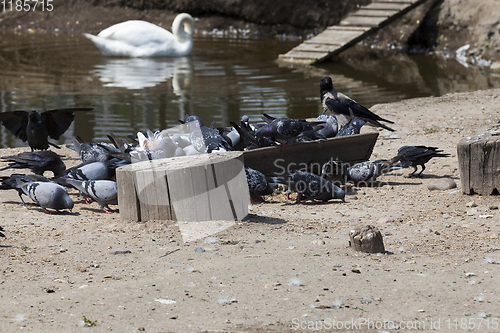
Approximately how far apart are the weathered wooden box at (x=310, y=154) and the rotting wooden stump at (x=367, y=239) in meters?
2.00

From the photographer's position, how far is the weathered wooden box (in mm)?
6070

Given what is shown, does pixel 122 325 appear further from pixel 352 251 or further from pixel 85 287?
pixel 352 251

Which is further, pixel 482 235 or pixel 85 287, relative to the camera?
pixel 482 235

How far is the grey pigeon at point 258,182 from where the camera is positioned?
5508 mm

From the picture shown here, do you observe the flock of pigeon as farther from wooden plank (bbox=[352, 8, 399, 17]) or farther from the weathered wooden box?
wooden plank (bbox=[352, 8, 399, 17])

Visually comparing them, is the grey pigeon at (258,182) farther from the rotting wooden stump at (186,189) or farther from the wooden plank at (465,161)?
the wooden plank at (465,161)

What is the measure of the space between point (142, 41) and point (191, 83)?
119 inches

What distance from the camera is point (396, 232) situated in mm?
4723

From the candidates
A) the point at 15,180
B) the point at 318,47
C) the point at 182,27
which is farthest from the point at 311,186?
the point at 182,27

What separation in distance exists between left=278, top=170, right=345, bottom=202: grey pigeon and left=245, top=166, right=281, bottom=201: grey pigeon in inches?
5.6

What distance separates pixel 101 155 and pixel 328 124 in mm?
2535

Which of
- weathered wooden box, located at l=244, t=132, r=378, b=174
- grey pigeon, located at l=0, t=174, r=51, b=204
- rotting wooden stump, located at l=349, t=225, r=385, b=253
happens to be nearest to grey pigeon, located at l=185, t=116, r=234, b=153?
weathered wooden box, located at l=244, t=132, r=378, b=174

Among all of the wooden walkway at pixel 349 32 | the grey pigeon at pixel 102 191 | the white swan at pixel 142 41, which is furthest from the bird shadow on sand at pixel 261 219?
the white swan at pixel 142 41

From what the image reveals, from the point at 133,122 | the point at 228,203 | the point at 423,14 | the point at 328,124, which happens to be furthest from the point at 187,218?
the point at 423,14
